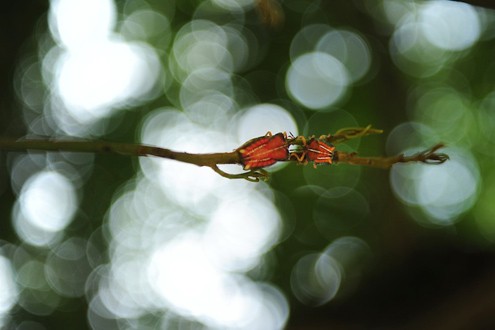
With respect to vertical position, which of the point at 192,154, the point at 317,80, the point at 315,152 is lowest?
the point at 192,154

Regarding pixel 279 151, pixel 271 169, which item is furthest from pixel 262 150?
pixel 271 169

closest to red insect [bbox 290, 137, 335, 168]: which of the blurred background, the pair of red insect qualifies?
the pair of red insect

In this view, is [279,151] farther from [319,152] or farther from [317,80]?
[317,80]

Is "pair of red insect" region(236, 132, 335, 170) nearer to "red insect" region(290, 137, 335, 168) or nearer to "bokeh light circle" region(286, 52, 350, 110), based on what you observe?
"red insect" region(290, 137, 335, 168)

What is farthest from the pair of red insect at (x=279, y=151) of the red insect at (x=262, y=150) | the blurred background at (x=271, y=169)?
the blurred background at (x=271, y=169)

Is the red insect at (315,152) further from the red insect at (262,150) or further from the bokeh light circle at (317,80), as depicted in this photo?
the bokeh light circle at (317,80)

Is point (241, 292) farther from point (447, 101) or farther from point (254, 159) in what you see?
point (254, 159)

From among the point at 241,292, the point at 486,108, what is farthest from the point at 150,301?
the point at 486,108
